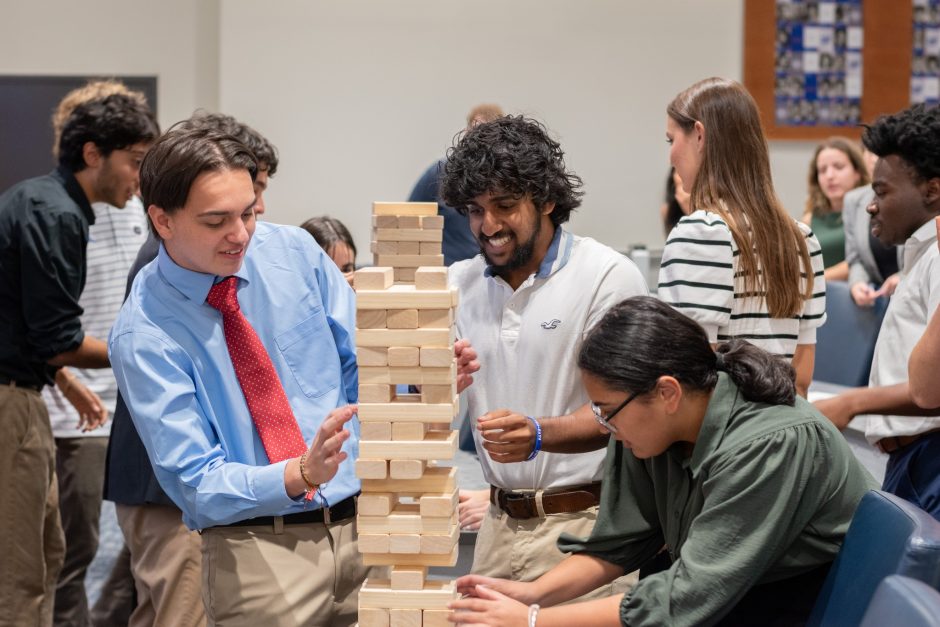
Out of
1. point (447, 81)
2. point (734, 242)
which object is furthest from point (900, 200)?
point (447, 81)

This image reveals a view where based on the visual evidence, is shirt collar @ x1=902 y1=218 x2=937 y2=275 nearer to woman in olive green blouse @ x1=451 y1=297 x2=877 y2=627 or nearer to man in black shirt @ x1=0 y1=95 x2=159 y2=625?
woman in olive green blouse @ x1=451 y1=297 x2=877 y2=627

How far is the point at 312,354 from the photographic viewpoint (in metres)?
2.04

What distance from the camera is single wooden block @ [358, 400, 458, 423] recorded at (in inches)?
69.2

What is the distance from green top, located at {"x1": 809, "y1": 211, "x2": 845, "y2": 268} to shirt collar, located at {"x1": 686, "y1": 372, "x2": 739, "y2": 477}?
3.77 metres

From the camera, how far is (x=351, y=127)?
23.0 ft

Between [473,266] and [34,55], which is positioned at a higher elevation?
[34,55]

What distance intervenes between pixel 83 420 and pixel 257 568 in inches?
70.8

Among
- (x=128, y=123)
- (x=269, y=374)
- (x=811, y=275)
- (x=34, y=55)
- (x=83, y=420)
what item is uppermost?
(x=34, y=55)

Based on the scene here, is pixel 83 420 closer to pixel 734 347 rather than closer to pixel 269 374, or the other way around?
pixel 269 374

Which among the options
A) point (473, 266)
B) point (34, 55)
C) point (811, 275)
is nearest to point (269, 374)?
point (473, 266)

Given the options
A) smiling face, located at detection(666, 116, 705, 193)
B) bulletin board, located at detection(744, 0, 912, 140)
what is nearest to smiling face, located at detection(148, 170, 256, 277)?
smiling face, located at detection(666, 116, 705, 193)

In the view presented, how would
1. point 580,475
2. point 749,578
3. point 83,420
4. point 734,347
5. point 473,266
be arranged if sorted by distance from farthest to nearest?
1. point 83,420
2. point 473,266
3. point 580,475
4. point 734,347
5. point 749,578

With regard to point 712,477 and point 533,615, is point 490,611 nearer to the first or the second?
point 533,615

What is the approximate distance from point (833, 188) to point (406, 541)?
170 inches
